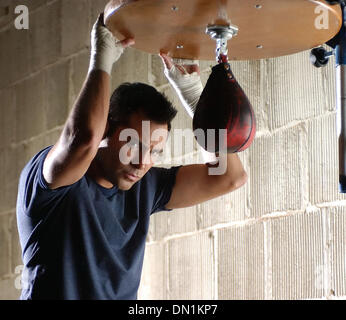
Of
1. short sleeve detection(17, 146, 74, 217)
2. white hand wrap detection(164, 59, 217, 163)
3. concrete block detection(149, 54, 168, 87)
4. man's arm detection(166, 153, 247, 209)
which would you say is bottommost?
short sleeve detection(17, 146, 74, 217)

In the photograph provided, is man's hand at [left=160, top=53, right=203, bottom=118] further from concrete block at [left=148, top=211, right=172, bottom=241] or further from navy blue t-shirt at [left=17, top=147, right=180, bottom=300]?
concrete block at [left=148, top=211, right=172, bottom=241]

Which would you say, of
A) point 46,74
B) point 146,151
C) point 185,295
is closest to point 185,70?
point 146,151

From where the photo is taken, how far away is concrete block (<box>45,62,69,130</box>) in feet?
11.1

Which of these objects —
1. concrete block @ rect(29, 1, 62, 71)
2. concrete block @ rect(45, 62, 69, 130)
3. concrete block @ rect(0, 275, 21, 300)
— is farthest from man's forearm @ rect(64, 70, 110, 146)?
concrete block @ rect(0, 275, 21, 300)

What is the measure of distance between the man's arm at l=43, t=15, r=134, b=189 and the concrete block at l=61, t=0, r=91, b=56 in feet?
4.70

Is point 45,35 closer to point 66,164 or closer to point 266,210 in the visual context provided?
point 266,210

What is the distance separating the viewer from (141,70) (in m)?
2.97

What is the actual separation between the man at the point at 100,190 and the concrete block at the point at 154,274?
1.81 feet

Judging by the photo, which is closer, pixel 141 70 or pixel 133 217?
pixel 133 217

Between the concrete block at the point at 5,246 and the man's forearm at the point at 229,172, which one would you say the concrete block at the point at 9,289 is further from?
the man's forearm at the point at 229,172

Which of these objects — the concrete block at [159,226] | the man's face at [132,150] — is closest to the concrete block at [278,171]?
the man's face at [132,150]
